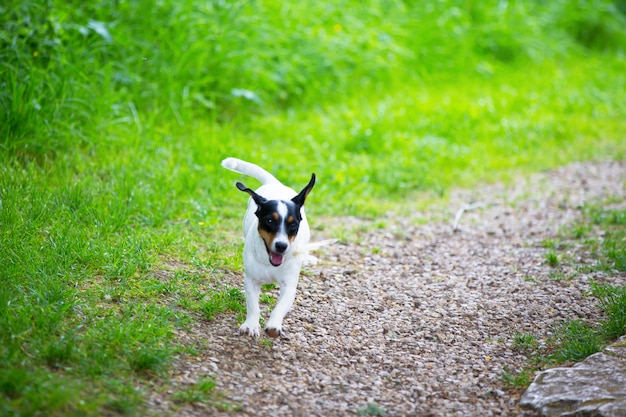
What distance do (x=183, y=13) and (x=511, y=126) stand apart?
414cm

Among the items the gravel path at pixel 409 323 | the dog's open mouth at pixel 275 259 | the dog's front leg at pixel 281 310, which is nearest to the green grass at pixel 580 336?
the gravel path at pixel 409 323

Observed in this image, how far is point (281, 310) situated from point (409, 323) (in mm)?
1001

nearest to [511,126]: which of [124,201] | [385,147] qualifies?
[385,147]

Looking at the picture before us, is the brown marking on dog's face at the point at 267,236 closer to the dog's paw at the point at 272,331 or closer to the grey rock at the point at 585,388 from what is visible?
the dog's paw at the point at 272,331

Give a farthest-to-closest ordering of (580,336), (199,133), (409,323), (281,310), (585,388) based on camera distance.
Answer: (199,133) → (409,323) → (580,336) → (281,310) → (585,388)

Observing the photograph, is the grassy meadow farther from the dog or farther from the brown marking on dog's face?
the brown marking on dog's face

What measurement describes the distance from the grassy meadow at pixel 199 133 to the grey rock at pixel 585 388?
1.91 meters

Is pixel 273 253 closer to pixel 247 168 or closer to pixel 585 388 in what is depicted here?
pixel 247 168

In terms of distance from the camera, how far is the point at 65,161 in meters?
6.55

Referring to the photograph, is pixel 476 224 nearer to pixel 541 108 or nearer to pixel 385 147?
pixel 385 147

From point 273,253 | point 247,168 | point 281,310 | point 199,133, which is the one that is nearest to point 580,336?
point 281,310

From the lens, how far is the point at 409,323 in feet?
16.6

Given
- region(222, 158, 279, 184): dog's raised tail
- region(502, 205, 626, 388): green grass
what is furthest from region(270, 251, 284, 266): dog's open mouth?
region(502, 205, 626, 388): green grass

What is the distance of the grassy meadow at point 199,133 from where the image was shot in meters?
4.29
